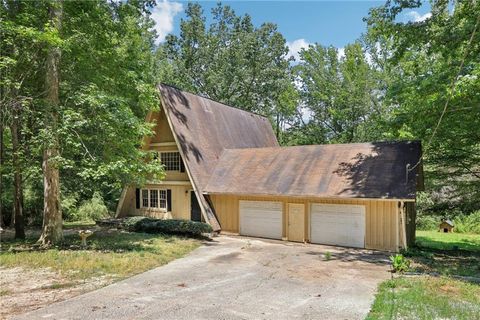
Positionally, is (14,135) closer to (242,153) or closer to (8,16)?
(8,16)

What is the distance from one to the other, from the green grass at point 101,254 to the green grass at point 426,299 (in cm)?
683

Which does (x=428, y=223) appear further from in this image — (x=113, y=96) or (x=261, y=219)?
(x=113, y=96)

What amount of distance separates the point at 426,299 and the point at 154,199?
53.1 feet

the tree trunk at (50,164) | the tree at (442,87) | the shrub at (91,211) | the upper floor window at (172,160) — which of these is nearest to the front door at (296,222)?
the tree at (442,87)

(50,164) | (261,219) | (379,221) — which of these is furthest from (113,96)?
(379,221)

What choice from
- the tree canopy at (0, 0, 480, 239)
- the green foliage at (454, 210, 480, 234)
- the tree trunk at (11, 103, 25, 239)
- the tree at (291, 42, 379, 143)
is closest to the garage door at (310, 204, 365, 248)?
the tree canopy at (0, 0, 480, 239)

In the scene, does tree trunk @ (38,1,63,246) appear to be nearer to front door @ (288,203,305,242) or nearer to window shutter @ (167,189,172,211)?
window shutter @ (167,189,172,211)

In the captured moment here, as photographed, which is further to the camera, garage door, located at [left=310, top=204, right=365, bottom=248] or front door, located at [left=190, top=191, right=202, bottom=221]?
front door, located at [left=190, top=191, right=202, bottom=221]

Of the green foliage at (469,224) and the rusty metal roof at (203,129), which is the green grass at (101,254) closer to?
the rusty metal roof at (203,129)

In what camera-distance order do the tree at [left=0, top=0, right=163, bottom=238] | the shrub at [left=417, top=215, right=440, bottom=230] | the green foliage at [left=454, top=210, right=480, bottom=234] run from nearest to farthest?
the tree at [left=0, top=0, right=163, bottom=238], the green foliage at [left=454, top=210, right=480, bottom=234], the shrub at [left=417, top=215, right=440, bottom=230]

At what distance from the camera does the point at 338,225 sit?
15.6 m

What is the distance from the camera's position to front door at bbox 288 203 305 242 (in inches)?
647

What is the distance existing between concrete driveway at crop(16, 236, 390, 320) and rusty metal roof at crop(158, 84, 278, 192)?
673cm

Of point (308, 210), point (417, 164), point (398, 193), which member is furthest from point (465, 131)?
point (308, 210)
